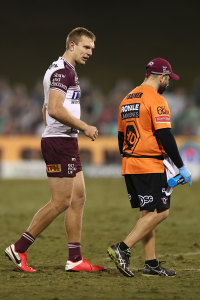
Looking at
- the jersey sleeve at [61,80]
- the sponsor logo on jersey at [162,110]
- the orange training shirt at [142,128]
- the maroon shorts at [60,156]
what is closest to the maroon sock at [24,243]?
the maroon shorts at [60,156]

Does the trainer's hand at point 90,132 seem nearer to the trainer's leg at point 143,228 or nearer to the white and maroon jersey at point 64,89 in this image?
the white and maroon jersey at point 64,89

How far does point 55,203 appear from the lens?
5.83 m

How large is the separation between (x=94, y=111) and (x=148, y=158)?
1933 cm

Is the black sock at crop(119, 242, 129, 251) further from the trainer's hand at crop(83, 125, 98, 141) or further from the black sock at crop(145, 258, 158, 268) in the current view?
the trainer's hand at crop(83, 125, 98, 141)

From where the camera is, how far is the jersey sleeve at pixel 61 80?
18.9 feet

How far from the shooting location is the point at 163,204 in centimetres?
572

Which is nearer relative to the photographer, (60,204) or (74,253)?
(60,204)

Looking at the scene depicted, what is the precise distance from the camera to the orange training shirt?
564cm

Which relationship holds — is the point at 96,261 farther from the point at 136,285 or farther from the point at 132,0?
the point at 132,0

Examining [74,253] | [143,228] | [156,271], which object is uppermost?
[143,228]

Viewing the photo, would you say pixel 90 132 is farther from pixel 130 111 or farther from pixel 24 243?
pixel 24 243

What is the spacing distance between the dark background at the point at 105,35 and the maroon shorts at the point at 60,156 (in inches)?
1028

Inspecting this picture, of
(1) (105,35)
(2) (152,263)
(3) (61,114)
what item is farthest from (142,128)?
(1) (105,35)

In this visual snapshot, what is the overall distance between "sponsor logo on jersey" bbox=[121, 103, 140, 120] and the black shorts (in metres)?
0.54
